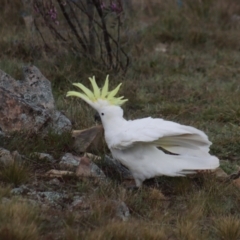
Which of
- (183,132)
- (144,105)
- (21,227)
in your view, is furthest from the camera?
(144,105)

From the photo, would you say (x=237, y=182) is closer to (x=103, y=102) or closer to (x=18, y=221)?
(x=103, y=102)

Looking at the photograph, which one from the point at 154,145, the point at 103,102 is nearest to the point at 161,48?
the point at 103,102

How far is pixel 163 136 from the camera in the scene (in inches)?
175

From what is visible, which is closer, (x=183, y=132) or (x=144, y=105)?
(x=183, y=132)

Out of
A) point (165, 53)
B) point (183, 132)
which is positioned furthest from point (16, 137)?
point (165, 53)

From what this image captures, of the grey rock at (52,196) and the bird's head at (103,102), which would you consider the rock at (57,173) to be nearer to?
the grey rock at (52,196)

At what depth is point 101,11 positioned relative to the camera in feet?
24.2

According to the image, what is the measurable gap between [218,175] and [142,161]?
0.61 m

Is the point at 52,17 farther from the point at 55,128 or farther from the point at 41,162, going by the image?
the point at 41,162

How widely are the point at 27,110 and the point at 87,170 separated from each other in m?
0.87

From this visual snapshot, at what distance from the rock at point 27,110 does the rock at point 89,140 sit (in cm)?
16

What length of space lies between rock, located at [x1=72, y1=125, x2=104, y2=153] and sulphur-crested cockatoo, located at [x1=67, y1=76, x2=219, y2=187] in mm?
612

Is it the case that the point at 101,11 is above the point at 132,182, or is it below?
above

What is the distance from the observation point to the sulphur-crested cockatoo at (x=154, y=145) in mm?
4484
